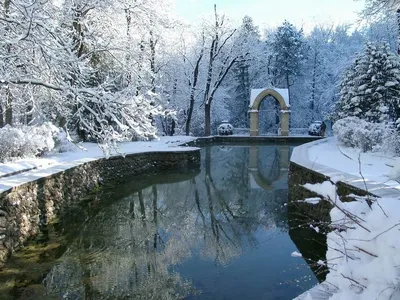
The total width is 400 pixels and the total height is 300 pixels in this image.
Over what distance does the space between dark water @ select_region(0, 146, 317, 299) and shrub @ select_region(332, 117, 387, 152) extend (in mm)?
2829

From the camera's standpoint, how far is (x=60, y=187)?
796cm

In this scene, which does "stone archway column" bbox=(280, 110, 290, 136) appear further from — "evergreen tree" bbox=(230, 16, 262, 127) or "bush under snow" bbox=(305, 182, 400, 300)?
"bush under snow" bbox=(305, 182, 400, 300)

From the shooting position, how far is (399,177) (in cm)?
225

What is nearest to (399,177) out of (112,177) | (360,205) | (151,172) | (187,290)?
(360,205)

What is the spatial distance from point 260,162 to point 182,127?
13.6 metres

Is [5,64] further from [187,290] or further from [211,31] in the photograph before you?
[211,31]

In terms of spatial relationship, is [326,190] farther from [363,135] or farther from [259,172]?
[259,172]

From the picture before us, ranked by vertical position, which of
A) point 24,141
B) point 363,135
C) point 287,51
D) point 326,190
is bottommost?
point 363,135

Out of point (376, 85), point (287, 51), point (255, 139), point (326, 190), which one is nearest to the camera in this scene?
point (326, 190)

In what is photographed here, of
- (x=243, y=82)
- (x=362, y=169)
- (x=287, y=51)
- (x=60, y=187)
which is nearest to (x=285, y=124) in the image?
(x=243, y=82)

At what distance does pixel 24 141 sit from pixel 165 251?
528cm

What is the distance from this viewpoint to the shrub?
10.4 meters

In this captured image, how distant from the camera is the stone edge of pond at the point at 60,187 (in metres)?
5.59

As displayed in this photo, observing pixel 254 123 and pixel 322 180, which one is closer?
pixel 322 180
